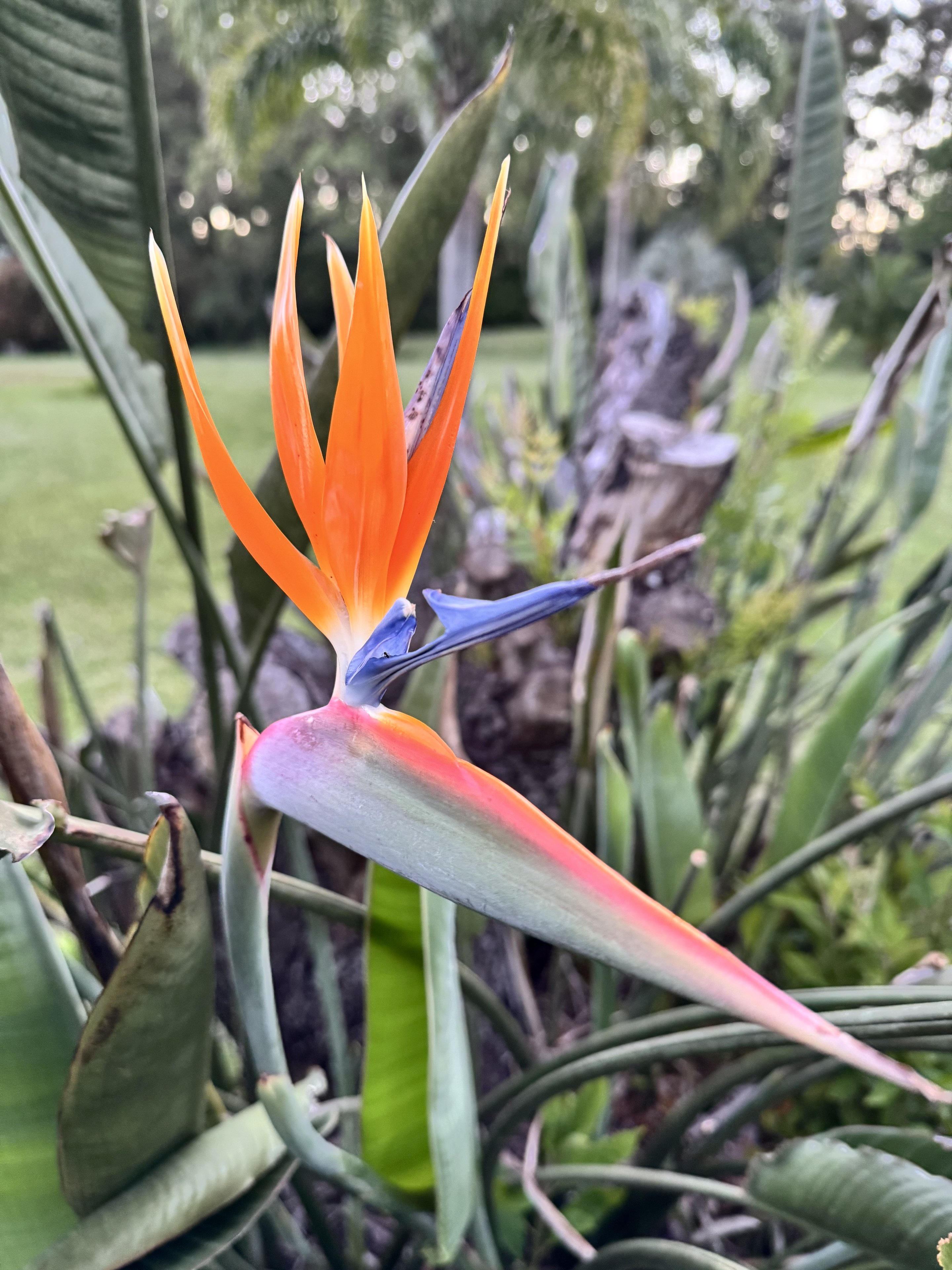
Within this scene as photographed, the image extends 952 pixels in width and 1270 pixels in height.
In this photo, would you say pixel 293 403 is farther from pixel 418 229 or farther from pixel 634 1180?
pixel 634 1180

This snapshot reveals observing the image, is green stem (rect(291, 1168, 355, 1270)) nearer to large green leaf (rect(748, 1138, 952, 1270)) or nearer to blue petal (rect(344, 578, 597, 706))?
large green leaf (rect(748, 1138, 952, 1270))

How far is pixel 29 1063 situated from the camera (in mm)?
244

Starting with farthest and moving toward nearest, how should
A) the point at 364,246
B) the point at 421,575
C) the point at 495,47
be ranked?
the point at 495,47 → the point at 421,575 → the point at 364,246

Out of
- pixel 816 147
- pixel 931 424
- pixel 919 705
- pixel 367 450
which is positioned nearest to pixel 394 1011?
pixel 367 450

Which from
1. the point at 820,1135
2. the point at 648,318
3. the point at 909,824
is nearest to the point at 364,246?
the point at 820,1135

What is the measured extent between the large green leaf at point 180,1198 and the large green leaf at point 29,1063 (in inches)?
0.7

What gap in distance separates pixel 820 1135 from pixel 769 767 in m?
0.85

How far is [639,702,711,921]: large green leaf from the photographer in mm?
542

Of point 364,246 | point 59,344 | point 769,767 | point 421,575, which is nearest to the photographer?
point 364,246

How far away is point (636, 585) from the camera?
800 millimetres

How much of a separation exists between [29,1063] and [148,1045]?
1.5 inches

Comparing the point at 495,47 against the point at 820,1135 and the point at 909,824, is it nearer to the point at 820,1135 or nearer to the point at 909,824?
the point at 909,824

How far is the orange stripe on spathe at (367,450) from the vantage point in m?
0.18

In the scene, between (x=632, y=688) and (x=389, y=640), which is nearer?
(x=389, y=640)
